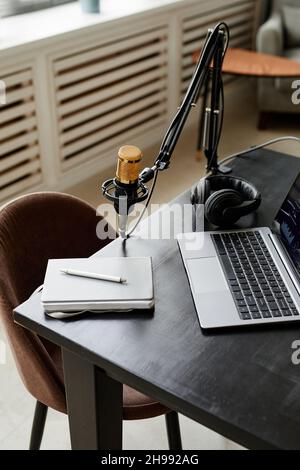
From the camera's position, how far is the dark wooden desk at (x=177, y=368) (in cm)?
83

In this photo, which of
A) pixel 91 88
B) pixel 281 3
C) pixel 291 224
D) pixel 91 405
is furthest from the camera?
pixel 281 3

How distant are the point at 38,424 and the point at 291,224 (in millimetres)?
831

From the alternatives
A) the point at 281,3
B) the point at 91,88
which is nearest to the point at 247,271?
the point at 91,88

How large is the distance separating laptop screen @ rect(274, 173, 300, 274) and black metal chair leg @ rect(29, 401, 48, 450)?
28.9 inches

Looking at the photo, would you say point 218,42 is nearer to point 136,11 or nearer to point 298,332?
point 298,332

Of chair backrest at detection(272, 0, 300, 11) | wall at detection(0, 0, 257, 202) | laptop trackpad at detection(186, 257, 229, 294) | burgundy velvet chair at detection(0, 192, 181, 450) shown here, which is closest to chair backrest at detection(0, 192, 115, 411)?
burgundy velvet chair at detection(0, 192, 181, 450)

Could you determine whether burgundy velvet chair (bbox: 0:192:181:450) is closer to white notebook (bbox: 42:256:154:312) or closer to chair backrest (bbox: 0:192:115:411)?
chair backrest (bbox: 0:192:115:411)

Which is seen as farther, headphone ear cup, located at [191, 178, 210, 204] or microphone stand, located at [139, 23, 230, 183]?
headphone ear cup, located at [191, 178, 210, 204]

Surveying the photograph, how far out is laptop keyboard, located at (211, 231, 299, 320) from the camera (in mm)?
1019

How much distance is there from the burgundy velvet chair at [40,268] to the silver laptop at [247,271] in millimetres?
309

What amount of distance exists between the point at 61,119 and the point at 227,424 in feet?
7.40

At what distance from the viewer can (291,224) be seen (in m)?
1.17

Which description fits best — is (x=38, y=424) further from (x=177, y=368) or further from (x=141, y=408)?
(x=177, y=368)

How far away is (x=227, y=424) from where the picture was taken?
0.82 metres
